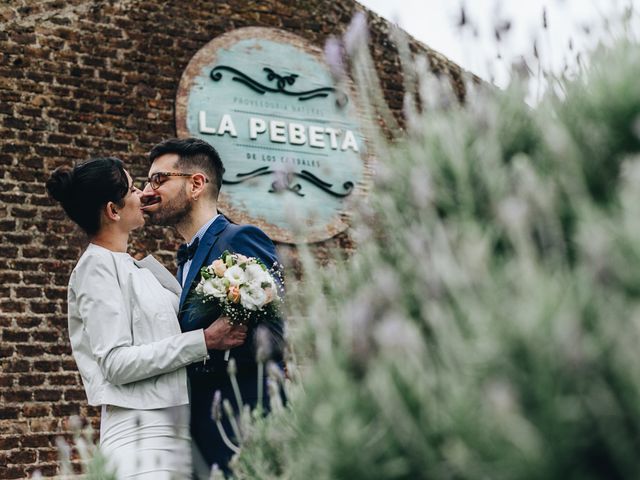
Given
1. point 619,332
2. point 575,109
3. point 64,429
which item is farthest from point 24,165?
point 619,332

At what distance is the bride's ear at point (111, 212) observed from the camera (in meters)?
3.00

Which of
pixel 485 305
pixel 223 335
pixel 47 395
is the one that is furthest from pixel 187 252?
pixel 47 395

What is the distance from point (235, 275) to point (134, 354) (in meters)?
0.41

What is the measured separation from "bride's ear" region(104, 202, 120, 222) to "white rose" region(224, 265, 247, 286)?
0.58 meters

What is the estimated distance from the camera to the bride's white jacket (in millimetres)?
2570

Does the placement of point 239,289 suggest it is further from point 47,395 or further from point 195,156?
point 47,395

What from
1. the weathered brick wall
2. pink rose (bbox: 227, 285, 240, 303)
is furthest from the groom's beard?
the weathered brick wall

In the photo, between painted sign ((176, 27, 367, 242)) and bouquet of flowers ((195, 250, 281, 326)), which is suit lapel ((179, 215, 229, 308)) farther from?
painted sign ((176, 27, 367, 242))

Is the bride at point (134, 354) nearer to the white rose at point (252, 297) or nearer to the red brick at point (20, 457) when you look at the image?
the white rose at point (252, 297)

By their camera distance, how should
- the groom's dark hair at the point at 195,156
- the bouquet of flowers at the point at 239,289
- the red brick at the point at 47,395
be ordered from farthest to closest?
the red brick at the point at 47,395
the groom's dark hair at the point at 195,156
the bouquet of flowers at the point at 239,289

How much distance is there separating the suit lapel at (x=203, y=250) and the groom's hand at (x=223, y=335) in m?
0.30

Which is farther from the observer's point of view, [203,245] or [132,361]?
[203,245]

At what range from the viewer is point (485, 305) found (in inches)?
41.5

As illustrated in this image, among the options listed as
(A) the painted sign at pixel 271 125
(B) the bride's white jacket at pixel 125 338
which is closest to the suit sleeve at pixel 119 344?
(B) the bride's white jacket at pixel 125 338
